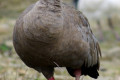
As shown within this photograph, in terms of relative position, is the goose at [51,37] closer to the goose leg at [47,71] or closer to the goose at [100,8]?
the goose leg at [47,71]

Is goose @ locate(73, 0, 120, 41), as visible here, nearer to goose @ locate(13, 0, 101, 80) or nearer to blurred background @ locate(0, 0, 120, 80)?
blurred background @ locate(0, 0, 120, 80)

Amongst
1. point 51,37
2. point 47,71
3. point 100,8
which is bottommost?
point 100,8

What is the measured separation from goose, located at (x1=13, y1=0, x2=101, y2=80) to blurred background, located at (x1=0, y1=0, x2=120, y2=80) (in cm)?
110

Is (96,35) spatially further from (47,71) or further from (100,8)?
(47,71)

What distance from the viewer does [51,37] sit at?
502cm

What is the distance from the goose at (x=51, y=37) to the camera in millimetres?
5012

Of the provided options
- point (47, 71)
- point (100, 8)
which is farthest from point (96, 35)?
point (47, 71)

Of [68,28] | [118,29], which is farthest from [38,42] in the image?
[118,29]

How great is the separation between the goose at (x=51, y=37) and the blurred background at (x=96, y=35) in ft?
3.61

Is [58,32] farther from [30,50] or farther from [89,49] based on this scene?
[89,49]

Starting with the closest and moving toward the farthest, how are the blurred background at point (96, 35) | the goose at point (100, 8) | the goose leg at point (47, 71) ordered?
the goose leg at point (47, 71), the blurred background at point (96, 35), the goose at point (100, 8)

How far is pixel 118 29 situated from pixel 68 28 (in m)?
11.6

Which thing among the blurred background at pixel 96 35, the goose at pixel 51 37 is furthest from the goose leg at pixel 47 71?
the blurred background at pixel 96 35

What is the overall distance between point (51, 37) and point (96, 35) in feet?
33.9
